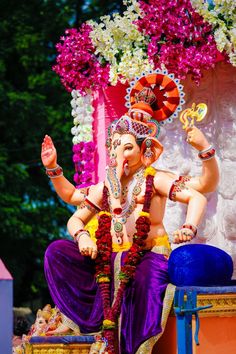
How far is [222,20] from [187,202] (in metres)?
1.34

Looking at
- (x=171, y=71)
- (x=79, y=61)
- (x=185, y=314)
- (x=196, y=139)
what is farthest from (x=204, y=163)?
(x=79, y=61)

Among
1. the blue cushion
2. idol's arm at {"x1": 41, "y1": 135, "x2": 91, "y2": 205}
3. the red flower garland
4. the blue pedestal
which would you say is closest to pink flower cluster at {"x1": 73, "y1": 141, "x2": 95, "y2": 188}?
A: idol's arm at {"x1": 41, "y1": 135, "x2": 91, "y2": 205}

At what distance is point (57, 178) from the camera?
6.66 meters

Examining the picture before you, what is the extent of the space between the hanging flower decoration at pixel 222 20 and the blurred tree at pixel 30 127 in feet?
21.8

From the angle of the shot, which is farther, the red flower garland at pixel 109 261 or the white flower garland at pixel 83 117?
the white flower garland at pixel 83 117

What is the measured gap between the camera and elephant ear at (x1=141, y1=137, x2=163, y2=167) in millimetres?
6426

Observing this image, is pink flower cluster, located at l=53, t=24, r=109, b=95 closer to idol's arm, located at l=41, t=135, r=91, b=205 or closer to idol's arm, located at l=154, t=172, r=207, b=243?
idol's arm, located at l=41, t=135, r=91, b=205

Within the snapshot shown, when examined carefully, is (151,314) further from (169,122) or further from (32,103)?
(32,103)

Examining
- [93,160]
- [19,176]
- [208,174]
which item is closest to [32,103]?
[19,176]

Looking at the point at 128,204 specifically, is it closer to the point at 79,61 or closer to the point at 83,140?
the point at 83,140

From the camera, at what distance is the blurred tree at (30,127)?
13703 mm

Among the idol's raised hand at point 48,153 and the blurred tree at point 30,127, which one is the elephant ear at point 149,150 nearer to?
the idol's raised hand at point 48,153

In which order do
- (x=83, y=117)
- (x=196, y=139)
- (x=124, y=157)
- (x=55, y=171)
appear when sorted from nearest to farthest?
(x=196, y=139) < (x=124, y=157) < (x=55, y=171) < (x=83, y=117)

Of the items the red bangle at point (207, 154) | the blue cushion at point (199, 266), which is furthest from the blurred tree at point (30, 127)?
the blue cushion at point (199, 266)
